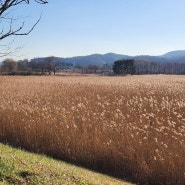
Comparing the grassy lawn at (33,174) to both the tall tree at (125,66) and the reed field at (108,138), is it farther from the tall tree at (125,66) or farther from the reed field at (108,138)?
the tall tree at (125,66)

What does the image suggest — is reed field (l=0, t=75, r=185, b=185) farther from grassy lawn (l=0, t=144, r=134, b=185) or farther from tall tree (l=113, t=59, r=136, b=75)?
tall tree (l=113, t=59, r=136, b=75)

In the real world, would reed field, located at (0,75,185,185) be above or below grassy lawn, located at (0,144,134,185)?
below

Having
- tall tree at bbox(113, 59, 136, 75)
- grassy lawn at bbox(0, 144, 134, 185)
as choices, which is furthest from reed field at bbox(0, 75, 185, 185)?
tall tree at bbox(113, 59, 136, 75)

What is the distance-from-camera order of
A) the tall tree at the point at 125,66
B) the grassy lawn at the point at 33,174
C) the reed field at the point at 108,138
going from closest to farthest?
the grassy lawn at the point at 33,174 < the reed field at the point at 108,138 < the tall tree at the point at 125,66

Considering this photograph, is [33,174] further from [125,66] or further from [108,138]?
[125,66]

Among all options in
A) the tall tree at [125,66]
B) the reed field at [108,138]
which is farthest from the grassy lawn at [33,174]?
the tall tree at [125,66]

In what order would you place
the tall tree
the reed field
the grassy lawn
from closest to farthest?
the grassy lawn → the reed field → the tall tree

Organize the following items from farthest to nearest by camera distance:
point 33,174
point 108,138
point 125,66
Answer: point 125,66 < point 108,138 < point 33,174

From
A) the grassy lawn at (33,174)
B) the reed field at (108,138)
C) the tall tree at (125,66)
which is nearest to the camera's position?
the grassy lawn at (33,174)

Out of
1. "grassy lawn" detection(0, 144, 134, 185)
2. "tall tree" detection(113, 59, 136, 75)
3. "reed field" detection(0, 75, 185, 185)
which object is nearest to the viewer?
"grassy lawn" detection(0, 144, 134, 185)

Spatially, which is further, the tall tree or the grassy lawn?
the tall tree

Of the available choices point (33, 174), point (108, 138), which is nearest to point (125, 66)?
point (108, 138)

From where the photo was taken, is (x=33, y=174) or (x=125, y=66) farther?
(x=125, y=66)

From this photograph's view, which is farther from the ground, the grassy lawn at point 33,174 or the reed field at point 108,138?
the grassy lawn at point 33,174
